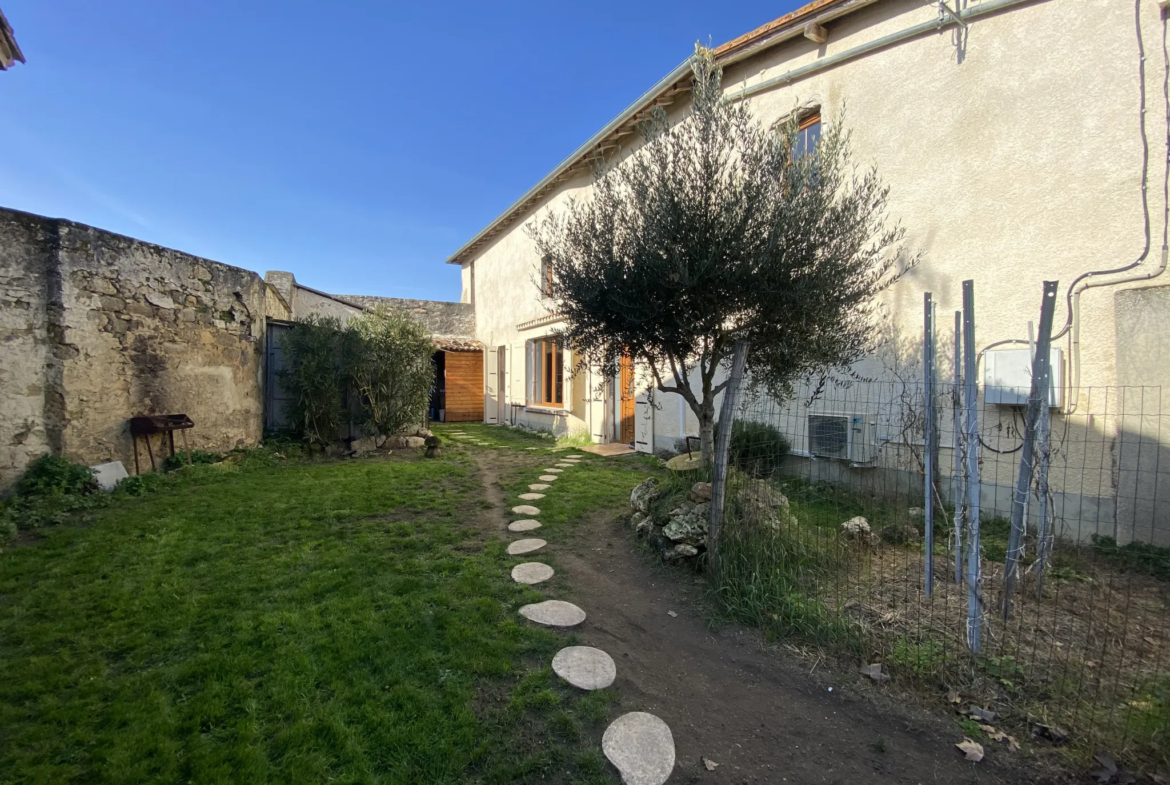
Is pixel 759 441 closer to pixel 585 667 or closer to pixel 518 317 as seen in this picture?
pixel 585 667

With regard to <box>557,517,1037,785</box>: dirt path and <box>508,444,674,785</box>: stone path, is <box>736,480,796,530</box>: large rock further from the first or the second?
<box>508,444,674,785</box>: stone path

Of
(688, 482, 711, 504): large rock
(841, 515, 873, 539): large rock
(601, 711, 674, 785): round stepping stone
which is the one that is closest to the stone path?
(601, 711, 674, 785): round stepping stone

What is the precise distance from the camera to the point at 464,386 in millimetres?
15805

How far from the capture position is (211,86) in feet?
27.8

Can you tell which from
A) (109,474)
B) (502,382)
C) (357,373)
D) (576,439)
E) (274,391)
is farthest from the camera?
(502,382)

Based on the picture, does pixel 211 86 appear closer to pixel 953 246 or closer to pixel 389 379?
pixel 389 379

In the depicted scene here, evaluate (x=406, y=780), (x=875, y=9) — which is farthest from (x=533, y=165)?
(x=406, y=780)

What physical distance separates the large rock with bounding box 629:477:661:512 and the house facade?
42.6 inches

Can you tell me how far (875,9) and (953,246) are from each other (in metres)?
3.18

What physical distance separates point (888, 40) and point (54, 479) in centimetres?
1059

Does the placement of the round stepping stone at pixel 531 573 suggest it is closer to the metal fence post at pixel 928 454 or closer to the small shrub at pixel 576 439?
the metal fence post at pixel 928 454

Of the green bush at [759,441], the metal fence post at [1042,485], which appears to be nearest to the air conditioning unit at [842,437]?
the green bush at [759,441]

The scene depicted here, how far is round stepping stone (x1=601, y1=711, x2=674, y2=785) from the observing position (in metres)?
1.88

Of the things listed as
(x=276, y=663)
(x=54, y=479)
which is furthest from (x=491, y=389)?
(x=276, y=663)
